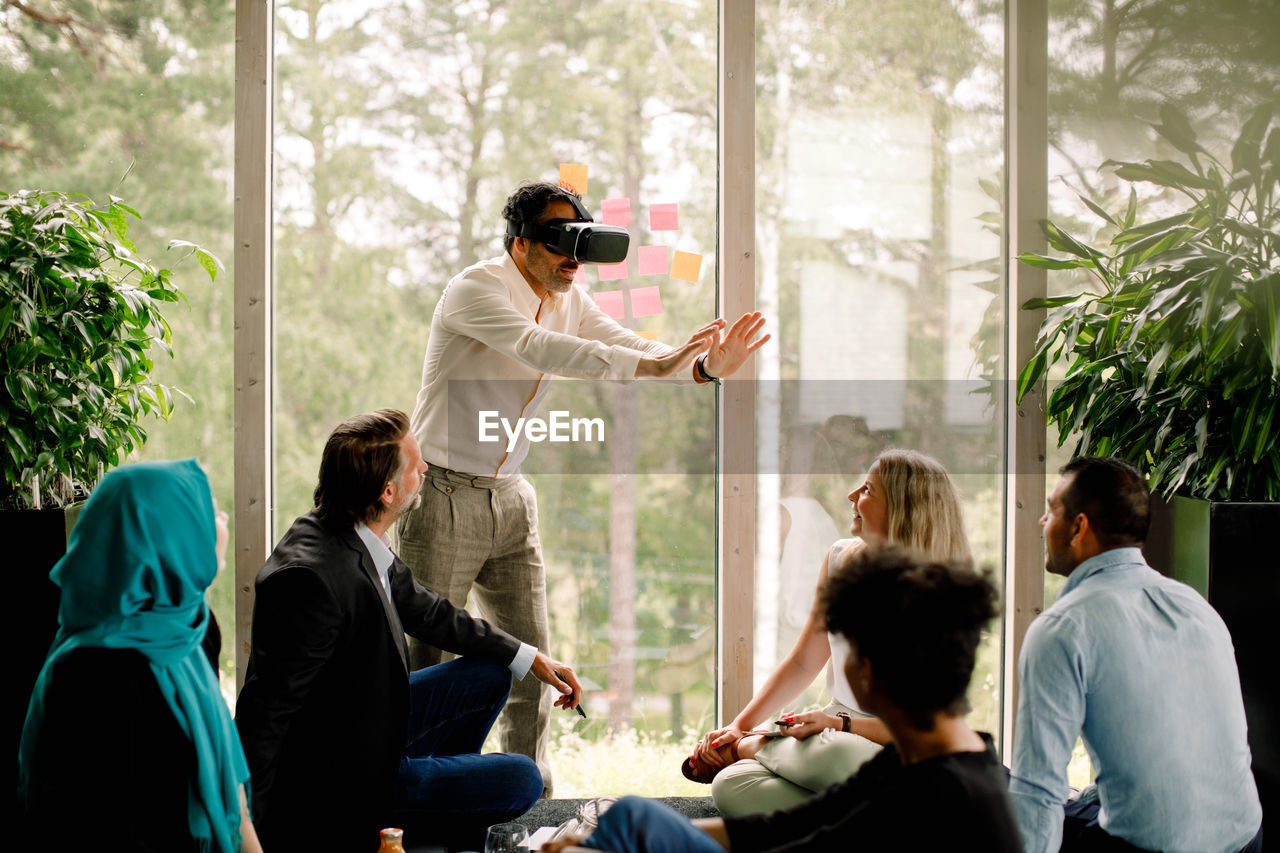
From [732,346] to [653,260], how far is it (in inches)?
21.1

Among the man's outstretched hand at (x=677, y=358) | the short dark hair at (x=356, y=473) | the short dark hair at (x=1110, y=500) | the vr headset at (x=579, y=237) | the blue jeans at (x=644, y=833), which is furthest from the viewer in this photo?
the vr headset at (x=579, y=237)

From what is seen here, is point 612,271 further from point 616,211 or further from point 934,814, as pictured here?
point 934,814

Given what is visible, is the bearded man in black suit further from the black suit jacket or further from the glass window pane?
the glass window pane

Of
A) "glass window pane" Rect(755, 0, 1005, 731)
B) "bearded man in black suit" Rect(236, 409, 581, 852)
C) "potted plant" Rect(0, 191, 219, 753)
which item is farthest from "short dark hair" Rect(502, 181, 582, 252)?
"potted plant" Rect(0, 191, 219, 753)

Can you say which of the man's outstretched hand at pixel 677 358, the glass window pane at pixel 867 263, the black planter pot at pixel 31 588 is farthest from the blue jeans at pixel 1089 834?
the black planter pot at pixel 31 588

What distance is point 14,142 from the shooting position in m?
2.76

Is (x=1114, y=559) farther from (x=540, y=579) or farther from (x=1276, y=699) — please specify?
(x=540, y=579)

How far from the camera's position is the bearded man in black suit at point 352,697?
1842 millimetres

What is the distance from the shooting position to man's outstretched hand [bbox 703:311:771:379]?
8.00 ft

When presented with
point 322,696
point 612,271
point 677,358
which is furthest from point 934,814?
point 612,271

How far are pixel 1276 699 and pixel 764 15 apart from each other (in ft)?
7.08

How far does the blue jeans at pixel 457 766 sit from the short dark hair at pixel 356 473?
38 centimetres

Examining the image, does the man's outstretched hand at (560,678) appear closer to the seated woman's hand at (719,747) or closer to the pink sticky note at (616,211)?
the seated woman's hand at (719,747)

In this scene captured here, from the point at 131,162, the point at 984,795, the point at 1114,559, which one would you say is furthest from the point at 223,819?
the point at 131,162
